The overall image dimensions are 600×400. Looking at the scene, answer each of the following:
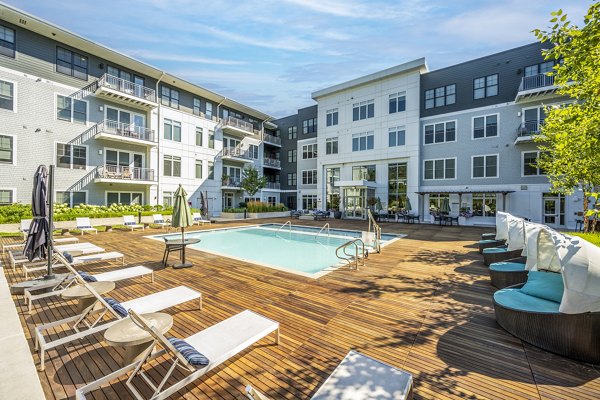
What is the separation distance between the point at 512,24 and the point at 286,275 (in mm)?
9417

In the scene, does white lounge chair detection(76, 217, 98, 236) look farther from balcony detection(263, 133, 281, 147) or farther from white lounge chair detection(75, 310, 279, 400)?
balcony detection(263, 133, 281, 147)

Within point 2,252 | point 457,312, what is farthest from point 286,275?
point 2,252

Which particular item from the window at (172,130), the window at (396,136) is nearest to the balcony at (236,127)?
the window at (172,130)

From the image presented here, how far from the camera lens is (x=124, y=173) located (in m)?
19.5

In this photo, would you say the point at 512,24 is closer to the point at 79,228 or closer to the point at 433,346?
the point at 433,346

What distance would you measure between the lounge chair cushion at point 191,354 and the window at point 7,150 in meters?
20.3

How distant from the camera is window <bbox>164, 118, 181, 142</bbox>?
23234 millimetres

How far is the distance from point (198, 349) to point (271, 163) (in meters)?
32.8

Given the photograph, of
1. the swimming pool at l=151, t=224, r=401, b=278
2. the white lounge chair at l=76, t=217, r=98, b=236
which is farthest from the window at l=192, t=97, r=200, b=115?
the white lounge chair at l=76, t=217, r=98, b=236

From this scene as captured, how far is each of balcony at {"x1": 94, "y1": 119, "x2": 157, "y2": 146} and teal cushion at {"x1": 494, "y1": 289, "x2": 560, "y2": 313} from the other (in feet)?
75.4

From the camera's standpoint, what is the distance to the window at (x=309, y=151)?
1261 inches

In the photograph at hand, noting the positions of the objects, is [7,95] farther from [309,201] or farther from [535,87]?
[535,87]

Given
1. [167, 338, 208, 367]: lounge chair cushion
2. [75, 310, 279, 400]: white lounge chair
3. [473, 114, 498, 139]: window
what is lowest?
[75, 310, 279, 400]: white lounge chair

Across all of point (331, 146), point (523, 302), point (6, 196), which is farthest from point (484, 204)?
point (6, 196)
